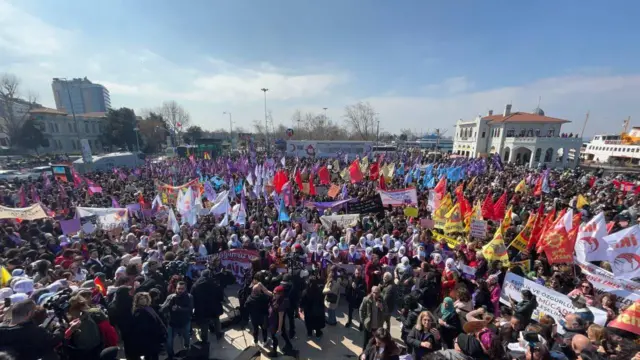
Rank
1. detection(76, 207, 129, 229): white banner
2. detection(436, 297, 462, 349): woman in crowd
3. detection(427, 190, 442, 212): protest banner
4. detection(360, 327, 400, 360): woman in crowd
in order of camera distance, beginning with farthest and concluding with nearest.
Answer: detection(427, 190, 442, 212): protest banner
detection(76, 207, 129, 229): white banner
detection(436, 297, 462, 349): woman in crowd
detection(360, 327, 400, 360): woman in crowd

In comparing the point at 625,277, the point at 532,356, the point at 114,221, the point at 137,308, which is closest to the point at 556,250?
the point at 625,277

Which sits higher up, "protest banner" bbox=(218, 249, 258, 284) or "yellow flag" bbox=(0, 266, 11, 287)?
"yellow flag" bbox=(0, 266, 11, 287)

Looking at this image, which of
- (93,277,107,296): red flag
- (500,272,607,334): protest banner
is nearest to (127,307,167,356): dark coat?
(93,277,107,296): red flag

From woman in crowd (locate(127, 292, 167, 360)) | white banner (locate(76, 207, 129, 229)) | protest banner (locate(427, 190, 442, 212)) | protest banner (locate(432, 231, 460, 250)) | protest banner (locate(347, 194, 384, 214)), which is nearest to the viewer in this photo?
woman in crowd (locate(127, 292, 167, 360))

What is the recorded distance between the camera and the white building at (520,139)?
41.1m

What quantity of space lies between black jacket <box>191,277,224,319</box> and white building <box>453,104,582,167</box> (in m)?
49.0

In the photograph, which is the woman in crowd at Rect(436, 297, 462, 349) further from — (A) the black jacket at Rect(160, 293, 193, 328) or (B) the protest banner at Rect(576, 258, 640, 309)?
(A) the black jacket at Rect(160, 293, 193, 328)

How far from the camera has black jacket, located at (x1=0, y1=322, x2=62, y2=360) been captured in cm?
299

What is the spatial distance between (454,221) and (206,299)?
24.0 feet

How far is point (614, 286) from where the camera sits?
5188 mm

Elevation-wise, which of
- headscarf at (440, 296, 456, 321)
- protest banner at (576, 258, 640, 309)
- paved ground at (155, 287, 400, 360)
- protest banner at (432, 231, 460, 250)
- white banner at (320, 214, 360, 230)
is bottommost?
paved ground at (155, 287, 400, 360)

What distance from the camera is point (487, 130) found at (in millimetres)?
52219

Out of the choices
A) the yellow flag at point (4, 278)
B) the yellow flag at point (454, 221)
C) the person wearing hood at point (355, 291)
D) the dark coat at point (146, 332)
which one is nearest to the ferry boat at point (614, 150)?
the yellow flag at point (454, 221)

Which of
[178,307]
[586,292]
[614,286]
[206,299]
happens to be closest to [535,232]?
[614,286]
